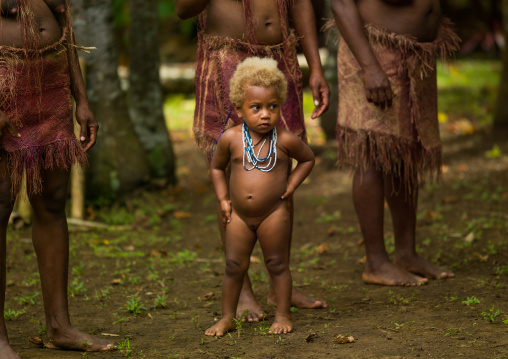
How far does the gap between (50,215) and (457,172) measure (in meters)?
5.11

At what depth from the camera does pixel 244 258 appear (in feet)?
12.0

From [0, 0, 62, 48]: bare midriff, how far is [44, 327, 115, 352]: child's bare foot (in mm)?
1427

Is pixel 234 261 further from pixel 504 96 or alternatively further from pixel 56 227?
pixel 504 96

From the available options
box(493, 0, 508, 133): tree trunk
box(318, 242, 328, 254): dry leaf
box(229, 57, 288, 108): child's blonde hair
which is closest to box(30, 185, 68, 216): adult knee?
box(229, 57, 288, 108): child's blonde hair

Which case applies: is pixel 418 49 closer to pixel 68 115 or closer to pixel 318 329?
pixel 318 329

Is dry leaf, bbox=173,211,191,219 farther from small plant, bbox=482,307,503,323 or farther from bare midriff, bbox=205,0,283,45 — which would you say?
small plant, bbox=482,307,503,323

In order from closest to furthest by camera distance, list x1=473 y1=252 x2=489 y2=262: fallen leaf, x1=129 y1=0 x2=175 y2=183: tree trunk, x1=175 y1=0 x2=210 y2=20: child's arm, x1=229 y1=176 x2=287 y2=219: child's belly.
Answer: x1=229 y1=176 x2=287 y2=219: child's belly
x1=175 y1=0 x2=210 y2=20: child's arm
x1=473 y1=252 x2=489 y2=262: fallen leaf
x1=129 y1=0 x2=175 y2=183: tree trunk

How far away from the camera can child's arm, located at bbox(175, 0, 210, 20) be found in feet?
12.6

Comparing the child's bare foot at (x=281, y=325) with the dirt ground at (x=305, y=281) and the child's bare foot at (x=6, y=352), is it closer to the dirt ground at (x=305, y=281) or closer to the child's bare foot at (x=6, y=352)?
the dirt ground at (x=305, y=281)

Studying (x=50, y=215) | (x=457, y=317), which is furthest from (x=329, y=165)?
(x=50, y=215)

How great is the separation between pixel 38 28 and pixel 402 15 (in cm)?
225

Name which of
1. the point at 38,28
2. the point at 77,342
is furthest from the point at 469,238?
the point at 38,28

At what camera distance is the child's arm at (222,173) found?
143 inches

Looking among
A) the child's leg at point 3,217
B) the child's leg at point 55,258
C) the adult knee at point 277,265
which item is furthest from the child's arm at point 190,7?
the adult knee at point 277,265
